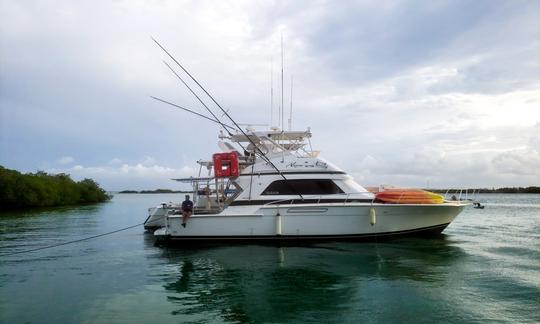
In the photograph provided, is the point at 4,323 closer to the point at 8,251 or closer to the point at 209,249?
the point at 209,249

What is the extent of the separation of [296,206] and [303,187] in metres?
1.14

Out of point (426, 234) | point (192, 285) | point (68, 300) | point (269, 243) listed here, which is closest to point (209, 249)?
point (269, 243)

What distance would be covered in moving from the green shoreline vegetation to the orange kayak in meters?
44.5

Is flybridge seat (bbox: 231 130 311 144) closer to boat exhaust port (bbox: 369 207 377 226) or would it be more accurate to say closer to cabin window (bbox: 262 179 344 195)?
cabin window (bbox: 262 179 344 195)

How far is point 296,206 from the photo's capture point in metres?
13.5

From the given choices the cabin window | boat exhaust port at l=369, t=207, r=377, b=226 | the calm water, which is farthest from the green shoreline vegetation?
boat exhaust port at l=369, t=207, r=377, b=226

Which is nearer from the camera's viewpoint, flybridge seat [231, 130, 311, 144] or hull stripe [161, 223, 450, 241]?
hull stripe [161, 223, 450, 241]

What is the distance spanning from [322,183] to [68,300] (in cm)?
888

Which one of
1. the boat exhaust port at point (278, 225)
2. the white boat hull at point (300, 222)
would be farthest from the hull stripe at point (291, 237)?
the boat exhaust port at point (278, 225)

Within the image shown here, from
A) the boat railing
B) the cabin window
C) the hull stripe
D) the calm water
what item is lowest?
the calm water

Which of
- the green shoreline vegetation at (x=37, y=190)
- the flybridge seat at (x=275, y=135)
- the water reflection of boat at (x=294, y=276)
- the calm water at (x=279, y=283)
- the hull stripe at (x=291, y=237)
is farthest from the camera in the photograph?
the green shoreline vegetation at (x=37, y=190)

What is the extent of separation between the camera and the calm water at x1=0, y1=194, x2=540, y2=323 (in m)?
7.33

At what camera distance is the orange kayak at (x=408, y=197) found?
45.5 feet

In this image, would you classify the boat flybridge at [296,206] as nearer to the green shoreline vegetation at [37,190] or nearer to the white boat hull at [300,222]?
the white boat hull at [300,222]
